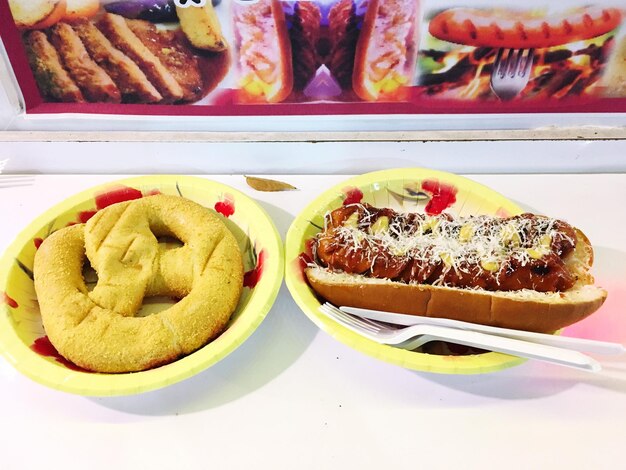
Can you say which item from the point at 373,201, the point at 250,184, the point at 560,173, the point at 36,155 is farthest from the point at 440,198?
the point at 36,155

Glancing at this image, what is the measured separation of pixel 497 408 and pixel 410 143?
2.27 feet

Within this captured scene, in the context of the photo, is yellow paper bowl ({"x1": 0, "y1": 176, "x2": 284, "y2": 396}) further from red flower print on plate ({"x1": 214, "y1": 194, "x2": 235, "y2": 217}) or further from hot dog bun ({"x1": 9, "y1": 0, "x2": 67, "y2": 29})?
hot dog bun ({"x1": 9, "y1": 0, "x2": 67, "y2": 29})

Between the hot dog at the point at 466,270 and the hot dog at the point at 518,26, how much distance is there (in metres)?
0.41

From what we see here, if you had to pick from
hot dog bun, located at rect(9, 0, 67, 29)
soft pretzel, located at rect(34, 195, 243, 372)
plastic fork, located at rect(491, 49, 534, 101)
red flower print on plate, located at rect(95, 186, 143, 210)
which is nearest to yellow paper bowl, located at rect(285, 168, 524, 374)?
soft pretzel, located at rect(34, 195, 243, 372)

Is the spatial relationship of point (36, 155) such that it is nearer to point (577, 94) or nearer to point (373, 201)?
point (373, 201)

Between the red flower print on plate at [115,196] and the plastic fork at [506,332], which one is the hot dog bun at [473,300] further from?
the red flower print on plate at [115,196]

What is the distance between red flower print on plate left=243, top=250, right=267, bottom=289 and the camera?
1.03m

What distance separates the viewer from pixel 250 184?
1.32 metres

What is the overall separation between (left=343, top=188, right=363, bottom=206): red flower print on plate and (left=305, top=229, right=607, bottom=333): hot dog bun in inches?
9.9

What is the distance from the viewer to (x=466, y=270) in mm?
938

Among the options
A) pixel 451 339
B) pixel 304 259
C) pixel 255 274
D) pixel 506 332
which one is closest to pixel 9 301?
pixel 255 274

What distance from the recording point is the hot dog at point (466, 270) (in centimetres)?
92

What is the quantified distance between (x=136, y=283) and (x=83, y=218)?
0.30 metres

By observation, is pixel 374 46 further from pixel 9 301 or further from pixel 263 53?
pixel 9 301
